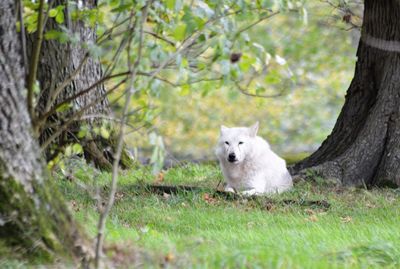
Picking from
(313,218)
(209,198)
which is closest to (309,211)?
(313,218)

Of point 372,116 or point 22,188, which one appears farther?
point 372,116

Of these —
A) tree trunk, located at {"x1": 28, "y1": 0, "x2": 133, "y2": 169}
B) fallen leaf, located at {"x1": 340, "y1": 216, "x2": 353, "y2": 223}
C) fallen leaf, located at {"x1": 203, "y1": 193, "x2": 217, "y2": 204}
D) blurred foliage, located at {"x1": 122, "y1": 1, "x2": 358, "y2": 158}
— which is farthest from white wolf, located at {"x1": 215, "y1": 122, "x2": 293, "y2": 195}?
blurred foliage, located at {"x1": 122, "y1": 1, "x2": 358, "y2": 158}

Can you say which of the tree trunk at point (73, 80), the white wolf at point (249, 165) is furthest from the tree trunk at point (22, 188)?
the tree trunk at point (73, 80)

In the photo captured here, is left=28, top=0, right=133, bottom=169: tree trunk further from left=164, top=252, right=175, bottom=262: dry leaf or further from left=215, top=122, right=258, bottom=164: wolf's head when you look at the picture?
left=164, top=252, right=175, bottom=262: dry leaf

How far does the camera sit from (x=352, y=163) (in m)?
9.76

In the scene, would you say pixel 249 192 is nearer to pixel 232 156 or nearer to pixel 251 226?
pixel 232 156

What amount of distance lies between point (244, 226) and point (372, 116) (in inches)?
138

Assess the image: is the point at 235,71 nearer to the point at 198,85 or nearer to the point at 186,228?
the point at 198,85

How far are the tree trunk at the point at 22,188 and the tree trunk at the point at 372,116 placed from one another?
574cm

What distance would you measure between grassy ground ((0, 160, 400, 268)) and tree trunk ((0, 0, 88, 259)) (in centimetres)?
33

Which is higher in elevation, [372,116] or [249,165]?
[372,116]

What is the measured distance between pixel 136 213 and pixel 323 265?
3207 millimetres

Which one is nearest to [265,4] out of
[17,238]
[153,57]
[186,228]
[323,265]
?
[153,57]

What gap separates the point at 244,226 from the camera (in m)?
7.05
